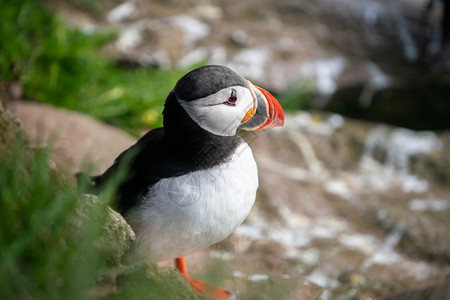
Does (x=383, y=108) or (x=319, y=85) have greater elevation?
Result: (x=319, y=85)

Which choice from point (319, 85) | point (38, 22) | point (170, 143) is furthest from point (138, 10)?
point (170, 143)

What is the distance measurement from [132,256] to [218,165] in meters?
0.44

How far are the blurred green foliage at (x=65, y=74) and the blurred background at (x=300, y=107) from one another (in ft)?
0.05

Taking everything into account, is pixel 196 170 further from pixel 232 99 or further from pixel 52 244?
pixel 52 244

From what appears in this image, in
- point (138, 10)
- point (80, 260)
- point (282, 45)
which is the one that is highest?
point (80, 260)

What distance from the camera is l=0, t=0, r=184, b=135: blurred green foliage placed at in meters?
4.23

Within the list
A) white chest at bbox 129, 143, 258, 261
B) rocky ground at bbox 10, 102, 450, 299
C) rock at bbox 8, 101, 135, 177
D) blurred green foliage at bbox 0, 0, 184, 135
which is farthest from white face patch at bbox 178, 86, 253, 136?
blurred green foliage at bbox 0, 0, 184, 135

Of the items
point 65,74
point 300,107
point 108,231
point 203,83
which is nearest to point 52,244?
point 108,231

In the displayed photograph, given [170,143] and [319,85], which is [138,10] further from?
[170,143]

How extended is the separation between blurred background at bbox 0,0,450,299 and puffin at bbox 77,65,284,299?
0.25 m

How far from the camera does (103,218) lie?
1.29 m

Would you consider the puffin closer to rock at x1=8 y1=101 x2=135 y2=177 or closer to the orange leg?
the orange leg

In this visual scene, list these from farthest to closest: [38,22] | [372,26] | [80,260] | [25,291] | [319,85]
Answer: [372,26] < [319,85] < [38,22] < [80,260] < [25,291]

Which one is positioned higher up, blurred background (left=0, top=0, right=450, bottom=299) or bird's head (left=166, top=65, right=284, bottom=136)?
bird's head (left=166, top=65, right=284, bottom=136)
